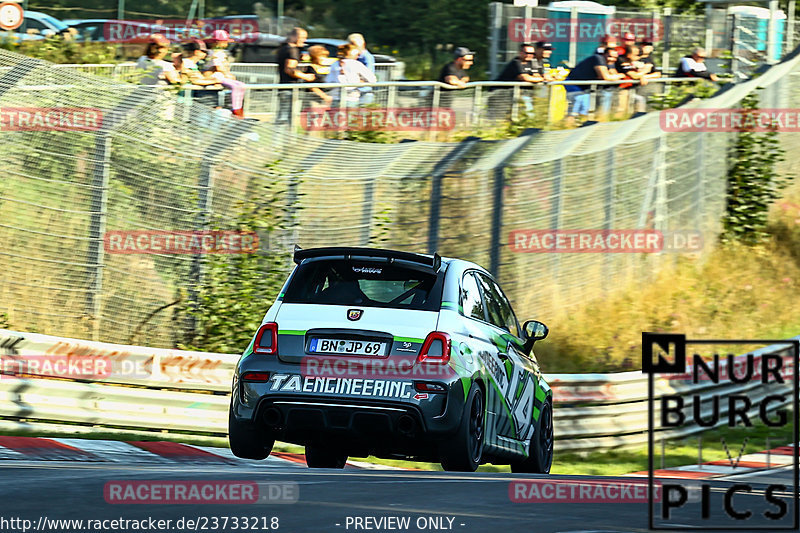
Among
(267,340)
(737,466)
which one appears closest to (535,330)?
(267,340)

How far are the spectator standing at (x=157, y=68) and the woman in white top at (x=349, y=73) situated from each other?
2.42 metres

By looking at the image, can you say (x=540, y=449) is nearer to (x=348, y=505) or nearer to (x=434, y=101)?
(x=348, y=505)

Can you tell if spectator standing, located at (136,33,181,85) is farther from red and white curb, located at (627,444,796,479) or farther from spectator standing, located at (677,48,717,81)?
spectator standing, located at (677,48,717,81)

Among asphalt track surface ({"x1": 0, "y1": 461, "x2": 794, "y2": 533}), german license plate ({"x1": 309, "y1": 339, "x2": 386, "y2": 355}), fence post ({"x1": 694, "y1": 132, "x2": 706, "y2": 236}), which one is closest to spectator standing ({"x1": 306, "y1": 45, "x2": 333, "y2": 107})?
fence post ({"x1": 694, "y1": 132, "x2": 706, "y2": 236})

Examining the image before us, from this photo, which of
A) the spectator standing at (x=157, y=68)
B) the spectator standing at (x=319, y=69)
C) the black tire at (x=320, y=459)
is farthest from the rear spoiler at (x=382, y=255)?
the spectator standing at (x=319, y=69)

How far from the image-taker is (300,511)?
22.1ft

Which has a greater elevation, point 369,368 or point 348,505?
point 369,368

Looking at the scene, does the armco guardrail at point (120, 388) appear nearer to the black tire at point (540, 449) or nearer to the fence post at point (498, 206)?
the black tire at point (540, 449)

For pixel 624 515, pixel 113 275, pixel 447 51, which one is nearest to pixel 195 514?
pixel 624 515

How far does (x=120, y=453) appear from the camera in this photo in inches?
413

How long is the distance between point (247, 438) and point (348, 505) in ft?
7.96

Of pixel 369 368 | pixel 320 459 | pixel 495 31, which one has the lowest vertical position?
pixel 320 459

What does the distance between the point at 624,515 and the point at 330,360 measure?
8.50 feet

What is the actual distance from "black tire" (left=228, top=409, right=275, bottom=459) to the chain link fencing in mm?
5347
